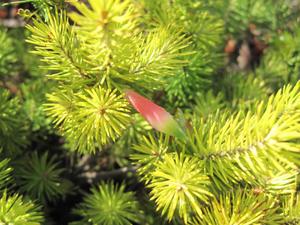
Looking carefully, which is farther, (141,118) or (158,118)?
(141,118)

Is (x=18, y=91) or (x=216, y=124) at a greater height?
(x=18, y=91)

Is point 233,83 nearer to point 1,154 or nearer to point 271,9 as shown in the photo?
point 271,9

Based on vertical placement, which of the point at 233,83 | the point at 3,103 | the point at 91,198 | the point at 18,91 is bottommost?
the point at 91,198

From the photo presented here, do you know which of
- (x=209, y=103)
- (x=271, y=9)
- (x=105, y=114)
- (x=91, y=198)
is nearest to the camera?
(x=105, y=114)

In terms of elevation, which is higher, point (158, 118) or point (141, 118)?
point (141, 118)

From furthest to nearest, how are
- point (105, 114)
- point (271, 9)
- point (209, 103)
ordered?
1. point (271, 9)
2. point (209, 103)
3. point (105, 114)

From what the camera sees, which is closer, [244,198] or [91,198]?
[244,198]

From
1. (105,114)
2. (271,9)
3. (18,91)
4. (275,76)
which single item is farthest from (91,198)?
(271,9)
